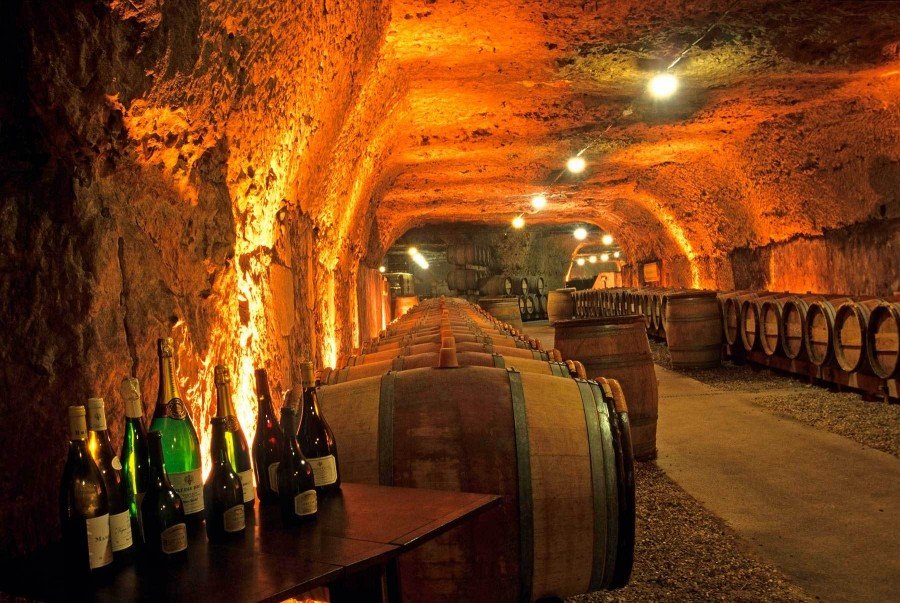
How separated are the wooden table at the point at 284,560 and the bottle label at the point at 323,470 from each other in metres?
0.07

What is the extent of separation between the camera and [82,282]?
144 centimetres

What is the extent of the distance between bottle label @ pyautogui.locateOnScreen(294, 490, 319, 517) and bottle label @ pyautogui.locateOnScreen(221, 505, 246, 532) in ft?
0.39

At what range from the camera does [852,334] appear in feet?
17.7

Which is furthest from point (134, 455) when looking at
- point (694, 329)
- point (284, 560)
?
point (694, 329)

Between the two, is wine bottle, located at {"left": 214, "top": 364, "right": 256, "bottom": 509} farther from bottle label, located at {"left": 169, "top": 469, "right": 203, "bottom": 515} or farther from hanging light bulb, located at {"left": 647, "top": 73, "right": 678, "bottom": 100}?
hanging light bulb, located at {"left": 647, "top": 73, "right": 678, "bottom": 100}

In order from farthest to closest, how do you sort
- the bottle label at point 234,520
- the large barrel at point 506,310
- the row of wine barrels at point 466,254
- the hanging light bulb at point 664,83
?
the row of wine barrels at point 466,254
the large barrel at point 506,310
the hanging light bulb at point 664,83
the bottle label at point 234,520

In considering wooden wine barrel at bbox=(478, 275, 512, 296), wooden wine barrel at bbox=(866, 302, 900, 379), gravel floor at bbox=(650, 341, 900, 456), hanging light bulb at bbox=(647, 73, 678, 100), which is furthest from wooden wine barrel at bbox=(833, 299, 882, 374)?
wooden wine barrel at bbox=(478, 275, 512, 296)

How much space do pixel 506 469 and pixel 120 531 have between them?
3.31ft

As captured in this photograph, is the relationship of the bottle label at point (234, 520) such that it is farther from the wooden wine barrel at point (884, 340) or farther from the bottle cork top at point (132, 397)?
the wooden wine barrel at point (884, 340)

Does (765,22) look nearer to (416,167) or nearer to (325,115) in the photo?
(325,115)

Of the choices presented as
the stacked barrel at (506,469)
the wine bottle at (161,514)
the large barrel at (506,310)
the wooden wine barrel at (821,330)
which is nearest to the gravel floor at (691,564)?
the stacked barrel at (506,469)

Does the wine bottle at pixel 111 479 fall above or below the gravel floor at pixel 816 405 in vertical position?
above

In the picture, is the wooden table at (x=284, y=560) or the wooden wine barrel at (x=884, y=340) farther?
the wooden wine barrel at (x=884, y=340)

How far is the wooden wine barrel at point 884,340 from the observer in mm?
4773
